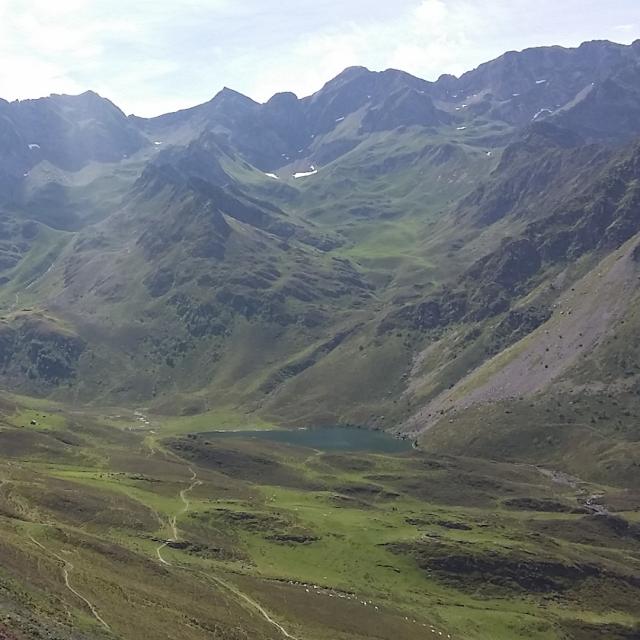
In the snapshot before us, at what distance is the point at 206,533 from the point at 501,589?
62161mm

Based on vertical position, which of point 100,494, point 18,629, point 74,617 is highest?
point 18,629

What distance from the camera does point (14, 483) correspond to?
147m

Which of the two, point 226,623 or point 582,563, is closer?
point 226,623

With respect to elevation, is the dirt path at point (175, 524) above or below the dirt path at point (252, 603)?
below

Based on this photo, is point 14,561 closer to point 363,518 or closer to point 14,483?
point 14,483

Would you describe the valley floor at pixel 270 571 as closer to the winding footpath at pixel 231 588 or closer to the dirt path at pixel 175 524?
the winding footpath at pixel 231 588

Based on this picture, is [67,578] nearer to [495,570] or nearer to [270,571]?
[270,571]

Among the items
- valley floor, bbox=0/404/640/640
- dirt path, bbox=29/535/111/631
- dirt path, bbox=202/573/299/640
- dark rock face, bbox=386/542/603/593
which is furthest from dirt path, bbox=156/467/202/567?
dark rock face, bbox=386/542/603/593

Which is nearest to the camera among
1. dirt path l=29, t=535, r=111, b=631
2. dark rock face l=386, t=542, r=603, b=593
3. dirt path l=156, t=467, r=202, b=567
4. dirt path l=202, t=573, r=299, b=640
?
dirt path l=29, t=535, r=111, b=631

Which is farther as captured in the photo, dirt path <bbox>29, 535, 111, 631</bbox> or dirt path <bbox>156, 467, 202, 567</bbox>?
dirt path <bbox>156, 467, 202, 567</bbox>

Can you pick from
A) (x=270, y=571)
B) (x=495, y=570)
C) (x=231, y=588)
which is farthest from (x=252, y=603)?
(x=495, y=570)

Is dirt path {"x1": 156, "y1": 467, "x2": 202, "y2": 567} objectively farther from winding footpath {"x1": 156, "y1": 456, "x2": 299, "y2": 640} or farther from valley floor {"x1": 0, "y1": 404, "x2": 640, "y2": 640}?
valley floor {"x1": 0, "y1": 404, "x2": 640, "y2": 640}

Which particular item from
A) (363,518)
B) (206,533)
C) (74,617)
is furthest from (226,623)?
(363,518)

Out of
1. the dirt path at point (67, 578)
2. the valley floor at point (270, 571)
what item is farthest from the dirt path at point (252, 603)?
the dirt path at point (67, 578)
